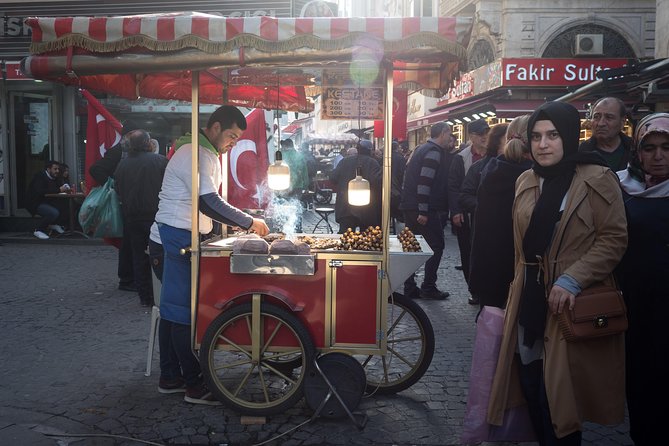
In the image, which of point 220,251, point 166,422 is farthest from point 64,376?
point 220,251

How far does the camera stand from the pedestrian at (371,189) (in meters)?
7.92

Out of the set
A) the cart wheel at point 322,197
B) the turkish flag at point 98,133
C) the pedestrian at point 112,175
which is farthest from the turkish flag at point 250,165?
the cart wheel at point 322,197

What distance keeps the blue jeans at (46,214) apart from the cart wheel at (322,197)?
10935mm

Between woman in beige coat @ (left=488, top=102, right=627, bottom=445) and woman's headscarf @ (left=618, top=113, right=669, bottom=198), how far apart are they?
48 centimetres

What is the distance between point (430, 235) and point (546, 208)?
4.89 meters

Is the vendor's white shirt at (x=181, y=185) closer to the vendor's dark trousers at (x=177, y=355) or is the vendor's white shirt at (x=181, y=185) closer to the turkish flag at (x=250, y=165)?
the vendor's dark trousers at (x=177, y=355)

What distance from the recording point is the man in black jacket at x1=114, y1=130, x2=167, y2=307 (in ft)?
24.3

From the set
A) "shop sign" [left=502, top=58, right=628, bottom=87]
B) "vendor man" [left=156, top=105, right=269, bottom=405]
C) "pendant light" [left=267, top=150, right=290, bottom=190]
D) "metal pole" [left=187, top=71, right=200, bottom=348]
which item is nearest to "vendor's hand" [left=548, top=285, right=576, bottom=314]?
"vendor man" [left=156, top=105, right=269, bottom=405]

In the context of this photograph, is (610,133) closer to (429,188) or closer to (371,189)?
(429,188)

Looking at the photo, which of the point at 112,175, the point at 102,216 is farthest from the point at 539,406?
the point at 112,175

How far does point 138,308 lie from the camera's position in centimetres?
746

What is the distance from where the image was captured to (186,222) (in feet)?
14.6

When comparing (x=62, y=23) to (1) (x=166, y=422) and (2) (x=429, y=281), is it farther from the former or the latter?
(2) (x=429, y=281)

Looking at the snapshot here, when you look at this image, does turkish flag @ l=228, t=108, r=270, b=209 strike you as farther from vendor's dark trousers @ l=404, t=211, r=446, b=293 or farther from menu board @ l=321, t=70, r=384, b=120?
menu board @ l=321, t=70, r=384, b=120
